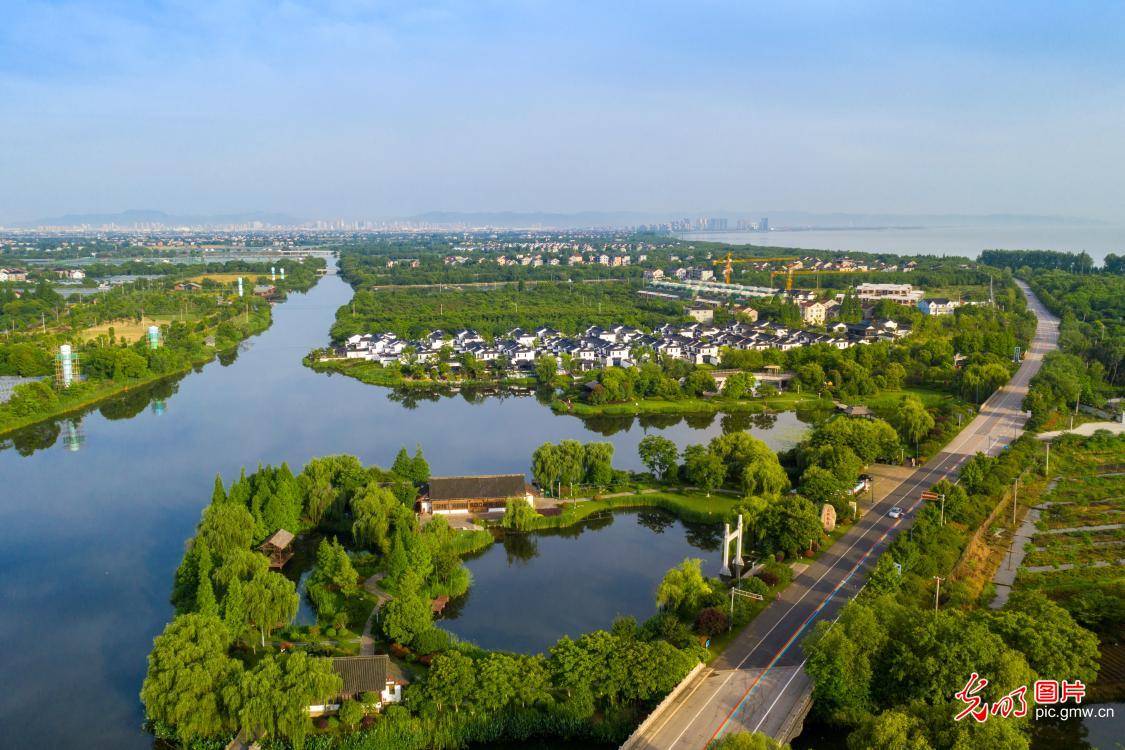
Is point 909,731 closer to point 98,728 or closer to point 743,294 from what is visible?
point 98,728

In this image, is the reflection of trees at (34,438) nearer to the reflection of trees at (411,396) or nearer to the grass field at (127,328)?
the reflection of trees at (411,396)

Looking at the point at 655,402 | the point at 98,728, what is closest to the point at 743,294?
the point at 655,402

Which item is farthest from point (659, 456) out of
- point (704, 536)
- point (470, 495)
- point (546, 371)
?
point (546, 371)

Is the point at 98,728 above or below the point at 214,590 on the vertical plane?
below

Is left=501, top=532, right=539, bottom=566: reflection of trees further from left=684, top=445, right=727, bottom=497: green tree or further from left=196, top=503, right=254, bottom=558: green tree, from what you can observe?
left=196, top=503, right=254, bottom=558: green tree

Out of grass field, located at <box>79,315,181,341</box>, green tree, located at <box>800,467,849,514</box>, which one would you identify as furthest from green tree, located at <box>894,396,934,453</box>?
grass field, located at <box>79,315,181,341</box>

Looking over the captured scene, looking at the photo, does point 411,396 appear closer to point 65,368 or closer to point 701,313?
point 65,368
